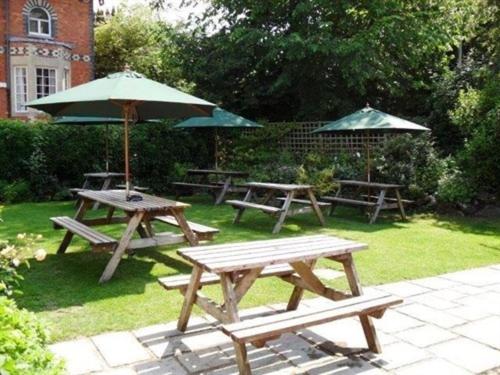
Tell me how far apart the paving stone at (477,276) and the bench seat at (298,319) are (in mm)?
2202

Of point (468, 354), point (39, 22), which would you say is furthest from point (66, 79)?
point (468, 354)

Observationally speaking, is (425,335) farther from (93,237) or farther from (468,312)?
(93,237)

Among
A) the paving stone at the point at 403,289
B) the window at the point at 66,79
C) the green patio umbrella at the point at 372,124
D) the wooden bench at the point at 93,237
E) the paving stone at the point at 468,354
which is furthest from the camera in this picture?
the window at the point at 66,79

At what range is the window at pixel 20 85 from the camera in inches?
750

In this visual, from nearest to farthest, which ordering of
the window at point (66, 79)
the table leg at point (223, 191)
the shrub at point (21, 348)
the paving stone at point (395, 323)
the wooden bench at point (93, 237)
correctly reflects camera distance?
the shrub at point (21, 348) < the paving stone at point (395, 323) < the wooden bench at point (93, 237) < the table leg at point (223, 191) < the window at point (66, 79)

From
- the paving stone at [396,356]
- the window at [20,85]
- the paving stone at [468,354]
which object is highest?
the window at [20,85]

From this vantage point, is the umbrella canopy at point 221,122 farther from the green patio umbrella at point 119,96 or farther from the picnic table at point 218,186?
the green patio umbrella at point 119,96

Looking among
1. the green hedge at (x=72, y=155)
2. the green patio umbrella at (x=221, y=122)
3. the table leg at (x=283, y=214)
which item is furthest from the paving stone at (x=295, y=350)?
the green hedge at (x=72, y=155)

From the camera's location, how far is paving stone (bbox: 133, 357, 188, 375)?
303 cm

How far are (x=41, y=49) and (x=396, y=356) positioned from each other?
19.5 m

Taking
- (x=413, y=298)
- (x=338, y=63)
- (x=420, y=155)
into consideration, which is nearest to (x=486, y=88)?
(x=420, y=155)

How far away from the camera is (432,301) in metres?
4.38

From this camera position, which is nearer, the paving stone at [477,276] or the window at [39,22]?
the paving stone at [477,276]

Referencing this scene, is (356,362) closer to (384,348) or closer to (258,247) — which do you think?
(384,348)
